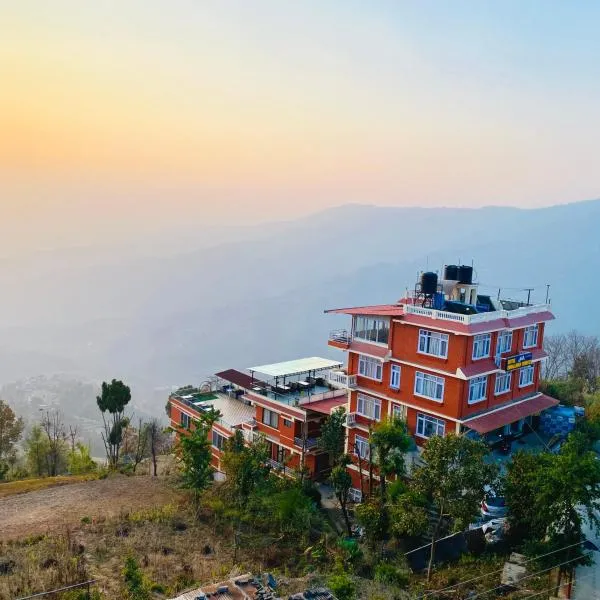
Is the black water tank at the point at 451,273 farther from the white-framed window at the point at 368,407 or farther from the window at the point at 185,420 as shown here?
the window at the point at 185,420

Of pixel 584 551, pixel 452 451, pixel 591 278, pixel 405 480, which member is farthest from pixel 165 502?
pixel 591 278

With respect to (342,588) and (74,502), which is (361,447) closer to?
(342,588)

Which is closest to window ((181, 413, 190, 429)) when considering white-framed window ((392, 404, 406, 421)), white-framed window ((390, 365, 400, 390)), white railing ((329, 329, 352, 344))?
white railing ((329, 329, 352, 344))

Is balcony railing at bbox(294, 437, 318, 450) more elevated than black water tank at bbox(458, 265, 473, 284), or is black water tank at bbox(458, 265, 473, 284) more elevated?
black water tank at bbox(458, 265, 473, 284)

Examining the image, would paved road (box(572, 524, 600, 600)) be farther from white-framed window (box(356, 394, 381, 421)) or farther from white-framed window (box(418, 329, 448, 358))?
white-framed window (box(356, 394, 381, 421))

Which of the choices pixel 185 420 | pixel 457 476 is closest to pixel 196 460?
pixel 457 476

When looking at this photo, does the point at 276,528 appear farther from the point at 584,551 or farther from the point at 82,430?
the point at 82,430
